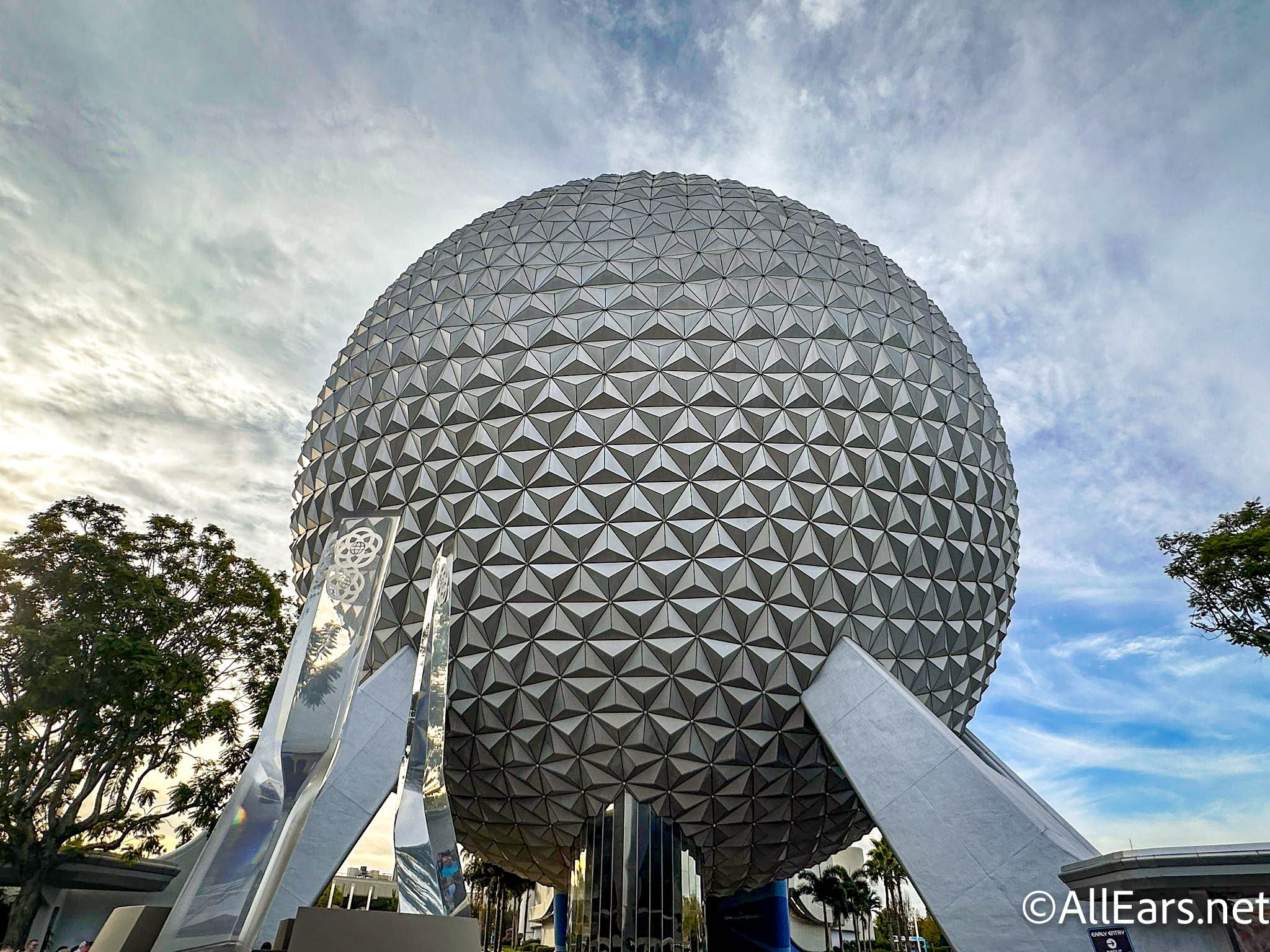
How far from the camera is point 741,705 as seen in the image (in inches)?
568

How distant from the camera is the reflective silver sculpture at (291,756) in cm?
583

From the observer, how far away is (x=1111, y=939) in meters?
9.73

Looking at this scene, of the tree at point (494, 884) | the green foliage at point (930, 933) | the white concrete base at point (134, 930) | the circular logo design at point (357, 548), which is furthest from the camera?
the green foliage at point (930, 933)

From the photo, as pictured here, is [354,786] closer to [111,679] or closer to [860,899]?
[111,679]

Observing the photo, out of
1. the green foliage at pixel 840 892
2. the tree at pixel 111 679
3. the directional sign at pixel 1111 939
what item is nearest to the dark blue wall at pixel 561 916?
the tree at pixel 111 679

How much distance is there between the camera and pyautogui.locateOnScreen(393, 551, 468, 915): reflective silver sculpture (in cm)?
742

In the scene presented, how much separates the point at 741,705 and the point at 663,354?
7.58 m

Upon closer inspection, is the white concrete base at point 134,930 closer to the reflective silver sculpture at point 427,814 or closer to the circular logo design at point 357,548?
the reflective silver sculpture at point 427,814

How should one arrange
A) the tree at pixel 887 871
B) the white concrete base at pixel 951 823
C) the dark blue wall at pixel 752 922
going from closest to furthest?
1. the white concrete base at pixel 951 823
2. the dark blue wall at pixel 752 922
3. the tree at pixel 887 871

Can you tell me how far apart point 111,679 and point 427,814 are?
41.9 feet

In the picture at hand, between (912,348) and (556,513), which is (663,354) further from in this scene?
(912,348)

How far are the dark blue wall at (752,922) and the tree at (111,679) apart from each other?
51.6 feet

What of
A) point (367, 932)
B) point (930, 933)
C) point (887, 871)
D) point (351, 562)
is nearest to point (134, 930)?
point (367, 932)

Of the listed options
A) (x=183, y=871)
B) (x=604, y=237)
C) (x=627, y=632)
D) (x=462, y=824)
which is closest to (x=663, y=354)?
(x=604, y=237)
